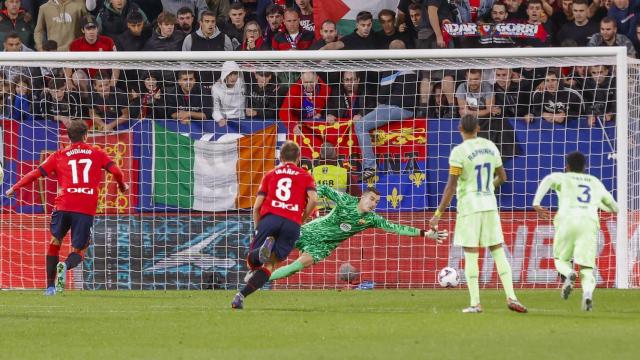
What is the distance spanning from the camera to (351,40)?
69.3 ft

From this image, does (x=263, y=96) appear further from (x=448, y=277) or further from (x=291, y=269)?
(x=448, y=277)

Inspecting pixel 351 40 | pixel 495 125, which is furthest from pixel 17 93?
pixel 495 125

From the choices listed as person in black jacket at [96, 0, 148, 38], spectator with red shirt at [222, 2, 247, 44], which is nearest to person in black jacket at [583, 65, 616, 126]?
spectator with red shirt at [222, 2, 247, 44]

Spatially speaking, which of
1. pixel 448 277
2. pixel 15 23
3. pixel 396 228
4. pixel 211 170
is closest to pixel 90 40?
pixel 15 23

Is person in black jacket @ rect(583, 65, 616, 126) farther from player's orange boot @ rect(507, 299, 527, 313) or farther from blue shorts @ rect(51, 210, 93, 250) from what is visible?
blue shorts @ rect(51, 210, 93, 250)

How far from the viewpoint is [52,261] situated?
1691 cm

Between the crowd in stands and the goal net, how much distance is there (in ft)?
0.11

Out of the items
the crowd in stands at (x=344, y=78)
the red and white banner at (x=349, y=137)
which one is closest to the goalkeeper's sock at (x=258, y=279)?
the red and white banner at (x=349, y=137)

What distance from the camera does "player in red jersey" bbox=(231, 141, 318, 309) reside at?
14.2 meters

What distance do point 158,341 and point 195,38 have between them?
35.2 feet

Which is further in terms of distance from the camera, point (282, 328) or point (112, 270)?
point (112, 270)

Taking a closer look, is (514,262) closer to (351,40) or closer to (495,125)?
(495,125)

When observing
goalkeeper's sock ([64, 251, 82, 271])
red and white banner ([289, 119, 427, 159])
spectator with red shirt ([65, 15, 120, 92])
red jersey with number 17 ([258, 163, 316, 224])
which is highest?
spectator with red shirt ([65, 15, 120, 92])

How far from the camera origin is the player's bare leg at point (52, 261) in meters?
16.8
